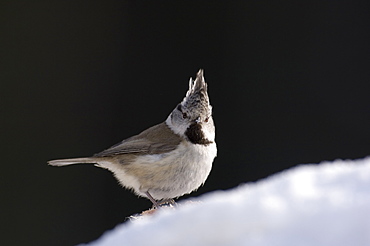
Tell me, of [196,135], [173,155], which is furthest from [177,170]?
[196,135]

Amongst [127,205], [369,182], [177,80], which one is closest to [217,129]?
[177,80]

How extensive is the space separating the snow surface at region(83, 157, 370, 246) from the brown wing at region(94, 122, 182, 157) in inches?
83.5

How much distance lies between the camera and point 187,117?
2.49 m

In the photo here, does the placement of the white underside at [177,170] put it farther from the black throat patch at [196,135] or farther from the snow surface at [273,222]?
the snow surface at [273,222]

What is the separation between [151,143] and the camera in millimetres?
2609

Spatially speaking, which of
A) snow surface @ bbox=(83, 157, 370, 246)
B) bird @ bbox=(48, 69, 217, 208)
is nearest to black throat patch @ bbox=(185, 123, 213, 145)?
bird @ bbox=(48, 69, 217, 208)

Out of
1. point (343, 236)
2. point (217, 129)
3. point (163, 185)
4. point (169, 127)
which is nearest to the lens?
point (343, 236)

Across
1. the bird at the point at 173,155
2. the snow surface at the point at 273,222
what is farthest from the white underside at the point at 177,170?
the snow surface at the point at 273,222

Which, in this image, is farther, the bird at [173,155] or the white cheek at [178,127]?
the white cheek at [178,127]

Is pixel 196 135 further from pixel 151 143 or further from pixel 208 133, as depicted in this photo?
pixel 151 143

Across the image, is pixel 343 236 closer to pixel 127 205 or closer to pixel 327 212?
pixel 327 212

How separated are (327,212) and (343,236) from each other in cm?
2

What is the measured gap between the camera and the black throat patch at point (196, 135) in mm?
2465

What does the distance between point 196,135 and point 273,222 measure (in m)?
2.14
